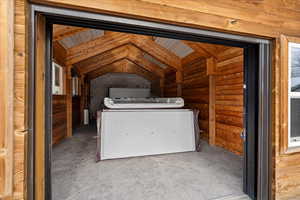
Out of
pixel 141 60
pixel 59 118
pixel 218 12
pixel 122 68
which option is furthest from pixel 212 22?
pixel 122 68

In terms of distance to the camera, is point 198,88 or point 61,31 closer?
point 61,31

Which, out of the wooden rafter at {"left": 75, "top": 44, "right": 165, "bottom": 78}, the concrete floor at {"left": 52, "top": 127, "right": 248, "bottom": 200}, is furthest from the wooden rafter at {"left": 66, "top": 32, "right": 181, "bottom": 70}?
the concrete floor at {"left": 52, "top": 127, "right": 248, "bottom": 200}

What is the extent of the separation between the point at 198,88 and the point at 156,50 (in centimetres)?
168

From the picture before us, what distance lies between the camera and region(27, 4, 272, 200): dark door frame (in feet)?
3.61

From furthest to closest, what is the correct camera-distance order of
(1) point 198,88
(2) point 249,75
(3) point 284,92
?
(1) point 198,88 → (2) point 249,75 → (3) point 284,92

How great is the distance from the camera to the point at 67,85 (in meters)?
4.25

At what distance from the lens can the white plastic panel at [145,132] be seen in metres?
2.84

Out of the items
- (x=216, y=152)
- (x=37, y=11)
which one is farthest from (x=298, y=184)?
(x=37, y=11)

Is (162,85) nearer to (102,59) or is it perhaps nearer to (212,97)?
(102,59)

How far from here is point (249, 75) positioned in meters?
1.62

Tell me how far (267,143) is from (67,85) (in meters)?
4.56

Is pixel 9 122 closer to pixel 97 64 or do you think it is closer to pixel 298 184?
pixel 298 184

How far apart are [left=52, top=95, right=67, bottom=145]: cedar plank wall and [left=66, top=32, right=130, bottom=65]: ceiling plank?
3.74ft

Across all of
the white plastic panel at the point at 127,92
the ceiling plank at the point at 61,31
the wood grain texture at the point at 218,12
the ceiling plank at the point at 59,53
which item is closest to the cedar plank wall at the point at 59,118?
the ceiling plank at the point at 59,53
